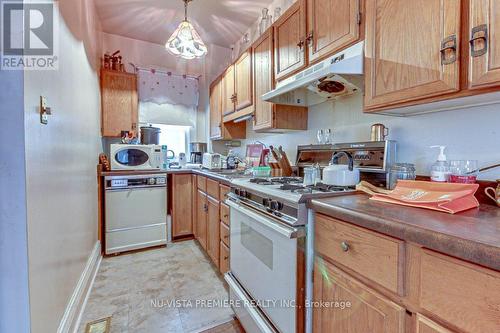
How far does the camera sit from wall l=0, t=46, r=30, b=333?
2.64 ft

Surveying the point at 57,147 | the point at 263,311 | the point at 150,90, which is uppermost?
the point at 150,90

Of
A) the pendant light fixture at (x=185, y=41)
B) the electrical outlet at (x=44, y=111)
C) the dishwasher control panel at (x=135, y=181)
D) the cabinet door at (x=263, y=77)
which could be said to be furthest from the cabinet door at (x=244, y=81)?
the electrical outlet at (x=44, y=111)

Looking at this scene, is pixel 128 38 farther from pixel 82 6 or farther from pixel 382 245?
pixel 382 245

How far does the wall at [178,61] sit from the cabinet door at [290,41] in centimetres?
202

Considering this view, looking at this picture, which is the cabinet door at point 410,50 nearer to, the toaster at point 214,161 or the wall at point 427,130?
the wall at point 427,130

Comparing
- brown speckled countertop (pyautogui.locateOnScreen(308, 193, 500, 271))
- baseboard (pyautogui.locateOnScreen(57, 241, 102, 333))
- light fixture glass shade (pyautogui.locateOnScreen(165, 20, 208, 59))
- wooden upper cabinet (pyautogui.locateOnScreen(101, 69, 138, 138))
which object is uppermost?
light fixture glass shade (pyautogui.locateOnScreen(165, 20, 208, 59))

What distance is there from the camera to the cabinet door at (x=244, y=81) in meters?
2.29

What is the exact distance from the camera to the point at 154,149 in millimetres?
2859

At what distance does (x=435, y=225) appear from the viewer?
2.03 feet

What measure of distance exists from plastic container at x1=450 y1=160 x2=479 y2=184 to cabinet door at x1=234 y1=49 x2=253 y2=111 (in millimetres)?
1649

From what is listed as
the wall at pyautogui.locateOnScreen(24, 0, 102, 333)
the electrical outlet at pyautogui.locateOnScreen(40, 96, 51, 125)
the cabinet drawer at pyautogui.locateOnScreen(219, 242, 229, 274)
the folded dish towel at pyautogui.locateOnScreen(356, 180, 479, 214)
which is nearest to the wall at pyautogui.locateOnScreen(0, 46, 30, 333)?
the wall at pyautogui.locateOnScreen(24, 0, 102, 333)

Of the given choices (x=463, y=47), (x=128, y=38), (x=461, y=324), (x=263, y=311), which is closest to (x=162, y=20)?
(x=128, y=38)

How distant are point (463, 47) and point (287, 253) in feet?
3.28

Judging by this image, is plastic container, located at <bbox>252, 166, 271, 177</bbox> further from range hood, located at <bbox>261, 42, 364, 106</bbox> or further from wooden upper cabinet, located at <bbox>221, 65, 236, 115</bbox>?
wooden upper cabinet, located at <bbox>221, 65, 236, 115</bbox>
